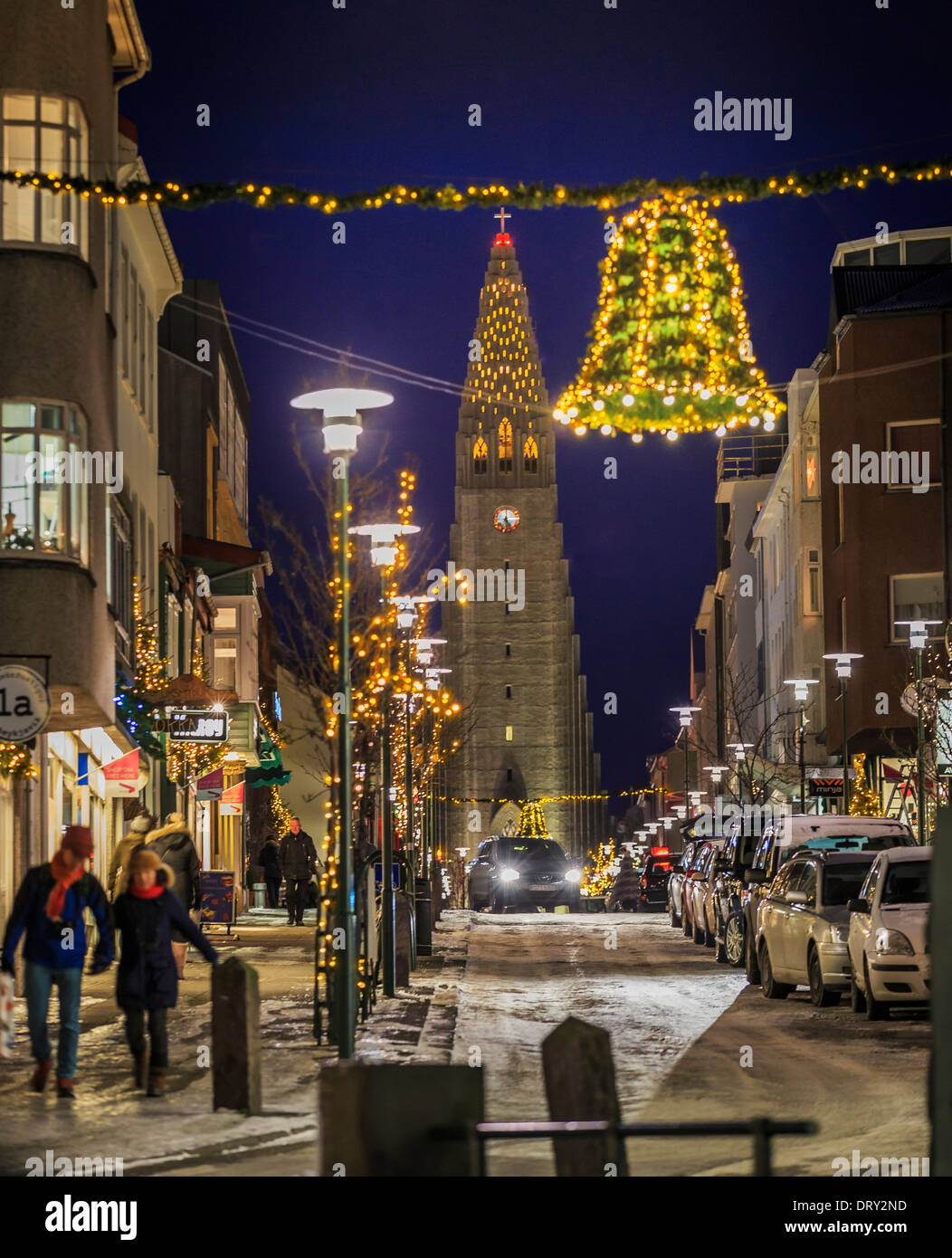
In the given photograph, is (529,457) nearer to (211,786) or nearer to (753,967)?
(211,786)

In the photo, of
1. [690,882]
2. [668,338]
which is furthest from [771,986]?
[690,882]

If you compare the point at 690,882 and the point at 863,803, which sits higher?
the point at 863,803

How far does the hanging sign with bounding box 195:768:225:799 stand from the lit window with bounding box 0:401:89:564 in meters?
14.8

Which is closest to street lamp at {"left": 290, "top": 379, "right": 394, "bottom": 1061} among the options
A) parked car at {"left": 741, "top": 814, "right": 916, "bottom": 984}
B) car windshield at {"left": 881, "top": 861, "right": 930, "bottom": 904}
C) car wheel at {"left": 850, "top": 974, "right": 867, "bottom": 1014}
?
car windshield at {"left": 881, "top": 861, "right": 930, "bottom": 904}

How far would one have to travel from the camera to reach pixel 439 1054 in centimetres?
1683

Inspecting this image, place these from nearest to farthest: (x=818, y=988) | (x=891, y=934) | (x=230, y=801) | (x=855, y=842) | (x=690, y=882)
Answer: (x=891, y=934) → (x=818, y=988) → (x=855, y=842) → (x=690, y=882) → (x=230, y=801)

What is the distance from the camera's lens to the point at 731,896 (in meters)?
31.2

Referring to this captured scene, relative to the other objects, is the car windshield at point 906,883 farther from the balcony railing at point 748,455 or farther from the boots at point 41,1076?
the balcony railing at point 748,455

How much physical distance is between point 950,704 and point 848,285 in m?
23.6

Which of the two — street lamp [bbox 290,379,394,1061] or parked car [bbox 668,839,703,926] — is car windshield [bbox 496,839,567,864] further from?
street lamp [bbox 290,379,394,1061]

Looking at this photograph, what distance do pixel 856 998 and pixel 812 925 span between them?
1074 millimetres

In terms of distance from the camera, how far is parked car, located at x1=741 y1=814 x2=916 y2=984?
92.1 feet

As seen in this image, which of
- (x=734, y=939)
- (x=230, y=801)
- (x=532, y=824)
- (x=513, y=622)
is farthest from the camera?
(x=513, y=622)
